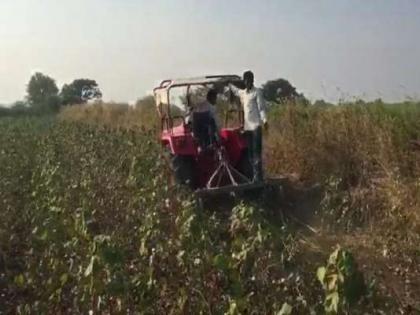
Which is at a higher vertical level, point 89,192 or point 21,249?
point 89,192

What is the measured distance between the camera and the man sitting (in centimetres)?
857

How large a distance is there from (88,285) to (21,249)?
133 inches

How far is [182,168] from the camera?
8648 mm

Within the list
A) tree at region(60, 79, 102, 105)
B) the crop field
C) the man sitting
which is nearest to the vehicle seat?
the man sitting

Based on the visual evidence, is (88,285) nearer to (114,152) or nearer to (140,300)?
(140,300)

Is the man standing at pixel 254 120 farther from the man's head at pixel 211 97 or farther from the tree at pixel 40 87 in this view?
the tree at pixel 40 87

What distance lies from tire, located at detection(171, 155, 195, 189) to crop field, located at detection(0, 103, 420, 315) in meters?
A: 0.13

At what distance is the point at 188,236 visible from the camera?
428 centimetres

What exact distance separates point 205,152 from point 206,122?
0.37 meters

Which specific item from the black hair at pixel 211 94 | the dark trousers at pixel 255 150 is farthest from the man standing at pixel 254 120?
the black hair at pixel 211 94

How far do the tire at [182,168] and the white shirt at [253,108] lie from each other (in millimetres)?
852

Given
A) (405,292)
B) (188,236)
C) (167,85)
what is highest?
(167,85)

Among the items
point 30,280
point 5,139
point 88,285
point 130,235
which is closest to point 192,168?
point 130,235

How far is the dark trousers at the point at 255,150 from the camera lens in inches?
334
